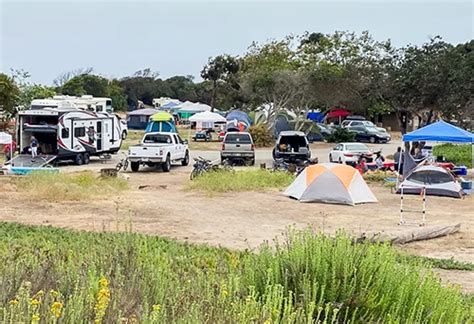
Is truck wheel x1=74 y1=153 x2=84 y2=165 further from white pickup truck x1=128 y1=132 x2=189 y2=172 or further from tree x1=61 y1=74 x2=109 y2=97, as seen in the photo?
tree x1=61 y1=74 x2=109 y2=97

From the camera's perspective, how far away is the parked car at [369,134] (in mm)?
49812

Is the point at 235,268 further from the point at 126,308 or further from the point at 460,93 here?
the point at 460,93

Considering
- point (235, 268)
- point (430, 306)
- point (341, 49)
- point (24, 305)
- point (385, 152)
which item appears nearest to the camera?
point (24, 305)

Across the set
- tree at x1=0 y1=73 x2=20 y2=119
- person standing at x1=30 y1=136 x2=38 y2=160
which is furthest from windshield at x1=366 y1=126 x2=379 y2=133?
person standing at x1=30 y1=136 x2=38 y2=160

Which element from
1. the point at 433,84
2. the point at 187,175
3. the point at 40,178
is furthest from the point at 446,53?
the point at 40,178

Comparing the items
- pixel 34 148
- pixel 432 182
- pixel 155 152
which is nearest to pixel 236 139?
pixel 155 152

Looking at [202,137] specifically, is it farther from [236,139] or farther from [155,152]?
[155,152]

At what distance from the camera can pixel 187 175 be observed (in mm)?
27031

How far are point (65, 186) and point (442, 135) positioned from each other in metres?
11.8

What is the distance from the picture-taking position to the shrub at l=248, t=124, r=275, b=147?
4556 centimetres

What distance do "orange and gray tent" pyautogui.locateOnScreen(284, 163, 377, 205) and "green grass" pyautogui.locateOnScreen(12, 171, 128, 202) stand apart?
5.26m

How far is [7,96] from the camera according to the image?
43.5m

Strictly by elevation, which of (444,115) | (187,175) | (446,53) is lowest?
(187,175)

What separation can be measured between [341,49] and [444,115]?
48.7ft
